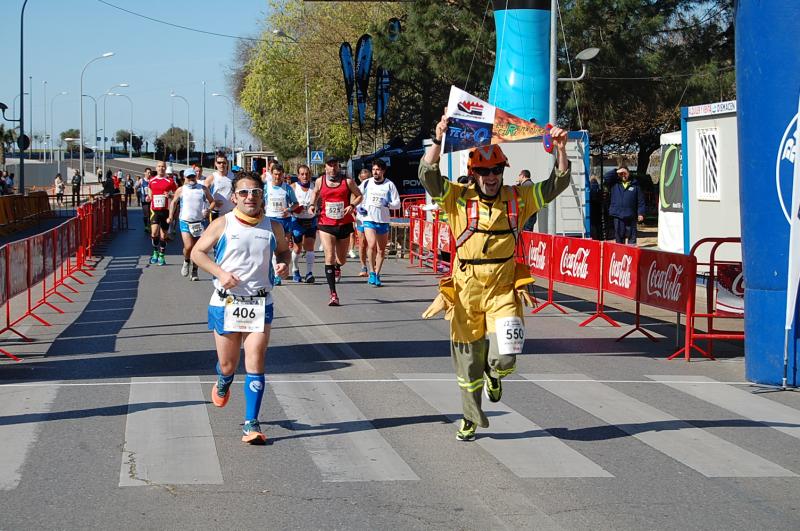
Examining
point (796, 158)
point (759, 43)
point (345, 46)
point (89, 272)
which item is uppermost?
point (345, 46)

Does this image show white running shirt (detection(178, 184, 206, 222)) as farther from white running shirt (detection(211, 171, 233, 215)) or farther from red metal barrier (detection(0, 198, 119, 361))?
red metal barrier (detection(0, 198, 119, 361))

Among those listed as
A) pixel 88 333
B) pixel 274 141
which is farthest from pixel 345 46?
pixel 274 141

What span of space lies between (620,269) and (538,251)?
307 centimetres

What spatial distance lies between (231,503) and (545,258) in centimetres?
1059

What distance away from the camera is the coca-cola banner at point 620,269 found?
13.2 meters

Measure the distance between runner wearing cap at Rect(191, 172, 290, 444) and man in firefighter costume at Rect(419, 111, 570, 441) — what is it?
3.83ft

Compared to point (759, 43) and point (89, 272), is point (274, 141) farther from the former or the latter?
point (759, 43)

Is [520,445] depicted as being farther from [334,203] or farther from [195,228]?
[195,228]

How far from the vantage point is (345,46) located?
4062cm

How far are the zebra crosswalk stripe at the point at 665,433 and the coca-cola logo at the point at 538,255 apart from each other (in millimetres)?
5901

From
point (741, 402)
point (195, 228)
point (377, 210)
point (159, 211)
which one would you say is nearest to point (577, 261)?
point (377, 210)

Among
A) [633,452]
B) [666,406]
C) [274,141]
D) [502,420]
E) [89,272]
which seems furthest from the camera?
[274,141]

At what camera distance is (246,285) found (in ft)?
25.3

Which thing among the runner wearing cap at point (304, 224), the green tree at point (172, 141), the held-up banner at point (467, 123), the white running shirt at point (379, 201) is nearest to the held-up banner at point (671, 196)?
the white running shirt at point (379, 201)
